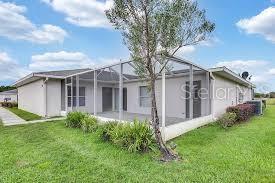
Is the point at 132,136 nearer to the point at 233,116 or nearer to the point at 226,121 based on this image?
the point at 226,121

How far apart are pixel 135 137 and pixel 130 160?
0.96 meters

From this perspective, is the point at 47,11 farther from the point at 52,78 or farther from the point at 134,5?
the point at 134,5

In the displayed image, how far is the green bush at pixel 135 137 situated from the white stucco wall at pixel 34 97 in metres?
11.2

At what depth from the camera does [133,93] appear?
17.8 m

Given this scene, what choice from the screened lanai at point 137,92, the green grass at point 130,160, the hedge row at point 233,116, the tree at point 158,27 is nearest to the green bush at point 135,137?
the green grass at point 130,160

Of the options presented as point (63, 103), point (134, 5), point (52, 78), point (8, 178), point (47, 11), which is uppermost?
point (47, 11)

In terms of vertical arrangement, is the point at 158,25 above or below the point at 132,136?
above

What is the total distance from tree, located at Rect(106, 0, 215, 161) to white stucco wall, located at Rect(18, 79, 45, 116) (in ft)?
39.6

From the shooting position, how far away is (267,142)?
8.51m

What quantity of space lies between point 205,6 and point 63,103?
1392cm

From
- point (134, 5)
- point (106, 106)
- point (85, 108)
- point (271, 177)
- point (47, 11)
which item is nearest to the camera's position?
point (271, 177)

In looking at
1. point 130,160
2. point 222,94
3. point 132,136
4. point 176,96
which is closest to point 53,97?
point 176,96

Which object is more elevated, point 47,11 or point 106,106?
point 47,11

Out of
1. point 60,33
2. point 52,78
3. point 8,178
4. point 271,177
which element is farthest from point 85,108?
point 271,177
